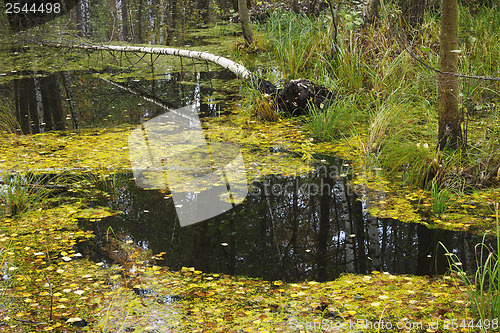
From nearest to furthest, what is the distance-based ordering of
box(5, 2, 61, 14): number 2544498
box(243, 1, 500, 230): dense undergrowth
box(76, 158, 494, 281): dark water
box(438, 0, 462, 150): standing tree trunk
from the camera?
box(76, 158, 494, 281): dark water < box(438, 0, 462, 150): standing tree trunk < box(243, 1, 500, 230): dense undergrowth < box(5, 2, 61, 14): number 2544498

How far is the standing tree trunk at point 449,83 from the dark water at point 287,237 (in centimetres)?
93

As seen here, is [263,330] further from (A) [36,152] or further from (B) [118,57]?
(B) [118,57]

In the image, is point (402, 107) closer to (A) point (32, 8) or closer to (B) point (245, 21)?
(B) point (245, 21)

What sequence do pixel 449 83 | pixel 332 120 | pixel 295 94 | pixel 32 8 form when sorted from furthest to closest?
pixel 32 8 → pixel 295 94 → pixel 332 120 → pixel 449 83

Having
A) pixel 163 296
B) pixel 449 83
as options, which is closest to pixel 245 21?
pixel 449 83

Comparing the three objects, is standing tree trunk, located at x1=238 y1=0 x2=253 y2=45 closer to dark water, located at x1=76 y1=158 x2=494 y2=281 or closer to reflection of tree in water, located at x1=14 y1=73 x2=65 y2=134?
reflection of tree in water, located at x1=14 y1=73 x2=65 y2=134

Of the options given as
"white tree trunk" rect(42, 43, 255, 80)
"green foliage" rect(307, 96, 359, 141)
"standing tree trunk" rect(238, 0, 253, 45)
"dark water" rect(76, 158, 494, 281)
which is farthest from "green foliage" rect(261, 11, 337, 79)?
"dark water" rect(76, 158, 494, 281)

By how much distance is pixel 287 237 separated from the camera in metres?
3.19

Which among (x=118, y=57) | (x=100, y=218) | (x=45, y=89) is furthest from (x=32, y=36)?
(x=100, y=218)

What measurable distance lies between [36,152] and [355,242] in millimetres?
3467

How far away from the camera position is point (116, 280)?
2695mm

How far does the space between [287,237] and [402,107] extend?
220 cm

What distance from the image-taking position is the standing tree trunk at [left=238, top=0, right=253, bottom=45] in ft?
26.1

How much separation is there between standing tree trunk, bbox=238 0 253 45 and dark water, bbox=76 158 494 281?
5052mm
